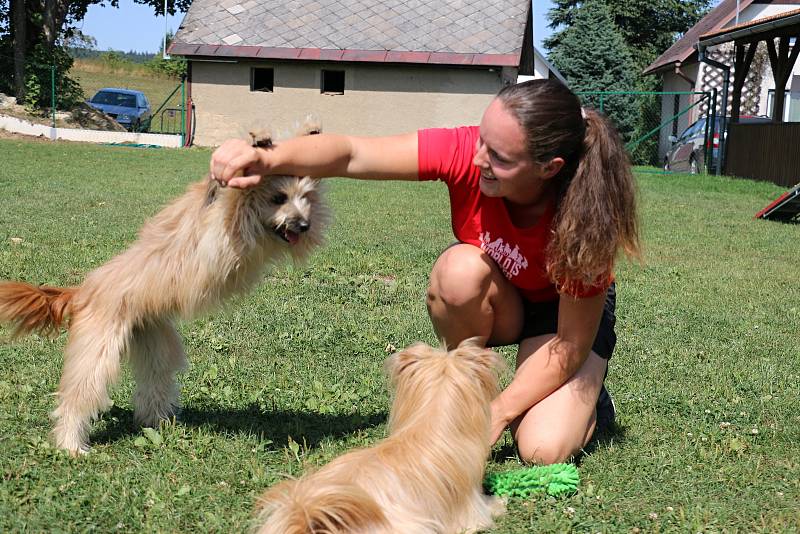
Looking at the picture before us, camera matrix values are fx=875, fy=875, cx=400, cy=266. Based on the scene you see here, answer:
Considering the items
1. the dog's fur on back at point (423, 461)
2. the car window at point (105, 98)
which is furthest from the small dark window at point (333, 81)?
the dog's fur on back at point (423, 461)

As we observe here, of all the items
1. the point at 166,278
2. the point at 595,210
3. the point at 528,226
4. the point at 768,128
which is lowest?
the point at 166,278

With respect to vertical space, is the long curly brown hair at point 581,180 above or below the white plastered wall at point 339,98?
below

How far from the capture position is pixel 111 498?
3416 millimetres

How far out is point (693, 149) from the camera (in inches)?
966

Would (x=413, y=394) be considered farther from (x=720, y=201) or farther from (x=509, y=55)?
(x=509, y=55)

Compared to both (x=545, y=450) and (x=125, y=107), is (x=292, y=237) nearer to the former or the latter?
(x=545, y=450)

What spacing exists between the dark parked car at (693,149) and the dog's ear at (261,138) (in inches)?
846

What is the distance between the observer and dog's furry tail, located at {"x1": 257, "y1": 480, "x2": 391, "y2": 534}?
2.47 meters

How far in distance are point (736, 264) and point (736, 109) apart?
15123mm

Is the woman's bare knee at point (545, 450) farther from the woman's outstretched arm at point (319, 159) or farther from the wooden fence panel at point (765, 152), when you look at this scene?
the wooden fence panel at point (765, 152)

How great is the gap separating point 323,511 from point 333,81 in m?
28.2

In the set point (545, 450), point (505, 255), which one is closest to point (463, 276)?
point (505, 255)

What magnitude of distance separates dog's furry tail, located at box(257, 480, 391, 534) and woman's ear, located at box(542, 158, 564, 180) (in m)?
1.48

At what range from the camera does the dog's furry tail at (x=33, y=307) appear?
3891 millimetres
